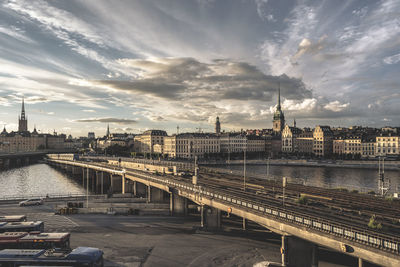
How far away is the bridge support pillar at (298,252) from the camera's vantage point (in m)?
26.9

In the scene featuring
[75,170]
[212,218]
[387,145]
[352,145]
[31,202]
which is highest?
[387,145]

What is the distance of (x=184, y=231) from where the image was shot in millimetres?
41125

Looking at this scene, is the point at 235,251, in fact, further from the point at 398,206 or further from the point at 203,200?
the point at 398,206

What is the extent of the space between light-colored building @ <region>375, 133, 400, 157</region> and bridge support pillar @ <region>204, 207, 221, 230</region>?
6188 inches

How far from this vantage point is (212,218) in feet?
134

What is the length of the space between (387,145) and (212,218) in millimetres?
168043

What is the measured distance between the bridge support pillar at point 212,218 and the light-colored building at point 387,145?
516ft

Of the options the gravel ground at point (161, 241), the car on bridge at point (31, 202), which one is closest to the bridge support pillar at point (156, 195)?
the gravel ground at point (161, 241)

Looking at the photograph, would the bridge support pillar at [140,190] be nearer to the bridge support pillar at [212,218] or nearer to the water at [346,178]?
the water at [346,178]

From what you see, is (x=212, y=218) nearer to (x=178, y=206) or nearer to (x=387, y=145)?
(x=178, y=206)

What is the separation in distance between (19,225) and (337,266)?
38.1 m

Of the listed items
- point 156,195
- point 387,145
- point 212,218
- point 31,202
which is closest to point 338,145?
point 387,145

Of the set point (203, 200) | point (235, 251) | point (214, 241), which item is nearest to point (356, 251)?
point (235, 251)

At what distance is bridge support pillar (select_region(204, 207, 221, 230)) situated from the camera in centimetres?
4059
